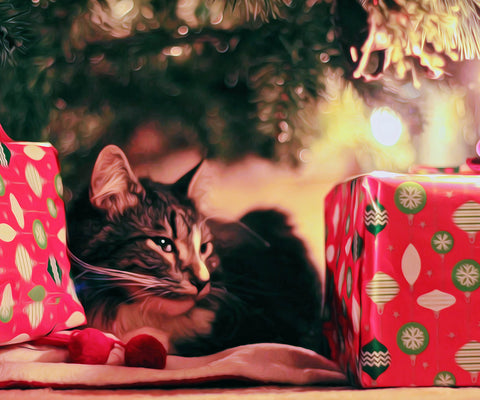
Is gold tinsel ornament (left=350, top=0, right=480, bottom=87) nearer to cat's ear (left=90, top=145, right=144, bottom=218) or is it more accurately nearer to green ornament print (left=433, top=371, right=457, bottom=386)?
cat's ear (left=90, top=145, right=144, bottom=218)

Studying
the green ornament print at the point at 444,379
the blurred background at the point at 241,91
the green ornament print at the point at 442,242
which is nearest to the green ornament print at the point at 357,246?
the green ornament print at the point at 442,242

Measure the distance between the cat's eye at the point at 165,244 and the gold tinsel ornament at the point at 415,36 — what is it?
721 millimetres

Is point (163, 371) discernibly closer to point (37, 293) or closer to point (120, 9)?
point (37, 293)

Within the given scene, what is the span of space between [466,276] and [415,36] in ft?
2.67

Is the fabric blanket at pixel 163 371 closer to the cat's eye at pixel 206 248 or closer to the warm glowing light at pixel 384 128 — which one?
the cat's eye at pixel 206 248

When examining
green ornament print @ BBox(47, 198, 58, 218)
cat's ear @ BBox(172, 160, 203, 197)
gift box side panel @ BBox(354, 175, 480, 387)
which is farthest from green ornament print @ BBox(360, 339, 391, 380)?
green ornament print @ BBox(47, 198, 58, 218)

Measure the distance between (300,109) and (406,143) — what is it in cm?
33

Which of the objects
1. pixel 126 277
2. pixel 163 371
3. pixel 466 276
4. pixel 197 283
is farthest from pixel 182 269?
pixel 466 276

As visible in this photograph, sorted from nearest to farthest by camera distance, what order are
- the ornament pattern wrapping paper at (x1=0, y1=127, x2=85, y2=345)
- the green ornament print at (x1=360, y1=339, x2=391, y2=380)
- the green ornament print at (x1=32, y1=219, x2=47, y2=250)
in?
the green ornament print at (x1=360, y1=339, x2=391, y2=380) → the ornament pattern wrapping paper at (x1=0, y1=127, x2=85, y2=345) → the green ornament print at (x1=32, y1=219, x2=47, y2=250)

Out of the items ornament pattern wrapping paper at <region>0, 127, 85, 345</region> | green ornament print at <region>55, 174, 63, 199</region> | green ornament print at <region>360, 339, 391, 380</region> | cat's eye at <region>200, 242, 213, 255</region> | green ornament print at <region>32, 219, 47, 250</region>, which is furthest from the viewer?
cat's eye at <region>200, 242, 213, 255</region>

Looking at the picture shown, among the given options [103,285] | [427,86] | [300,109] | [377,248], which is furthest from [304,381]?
[427,86]

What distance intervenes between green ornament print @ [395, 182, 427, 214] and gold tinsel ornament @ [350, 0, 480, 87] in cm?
61

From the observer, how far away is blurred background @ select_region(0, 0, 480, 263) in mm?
1423

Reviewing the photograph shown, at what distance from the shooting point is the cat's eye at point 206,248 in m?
1.41
